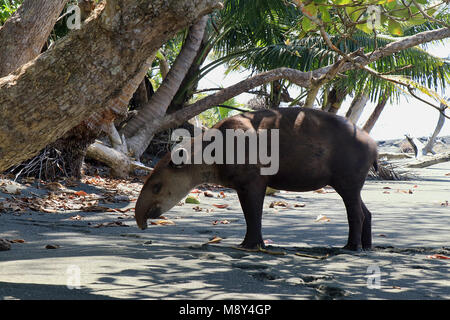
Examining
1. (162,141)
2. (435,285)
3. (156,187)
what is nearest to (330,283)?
(435,285)

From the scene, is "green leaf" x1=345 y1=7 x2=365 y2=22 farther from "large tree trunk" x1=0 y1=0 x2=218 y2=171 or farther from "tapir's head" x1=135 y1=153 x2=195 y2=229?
"tapir's head" x1=135 y1=153 x2=195 y2=229

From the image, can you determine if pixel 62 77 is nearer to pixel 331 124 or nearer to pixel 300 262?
pixel 300 262

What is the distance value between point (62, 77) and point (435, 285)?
245cm

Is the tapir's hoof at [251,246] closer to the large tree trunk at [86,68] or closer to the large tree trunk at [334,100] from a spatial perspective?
the large tree trunk at [86,68]

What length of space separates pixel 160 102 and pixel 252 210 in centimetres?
875

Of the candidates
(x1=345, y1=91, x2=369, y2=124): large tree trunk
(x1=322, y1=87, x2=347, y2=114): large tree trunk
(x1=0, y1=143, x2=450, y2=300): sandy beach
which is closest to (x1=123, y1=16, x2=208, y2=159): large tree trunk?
(x1=0, y1=143, x2=450, y2=300): sandy beach

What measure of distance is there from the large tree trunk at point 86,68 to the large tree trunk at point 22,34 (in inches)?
186

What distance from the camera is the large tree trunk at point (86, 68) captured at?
2.89 meters

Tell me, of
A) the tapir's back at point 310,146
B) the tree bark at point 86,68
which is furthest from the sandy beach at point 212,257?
the tree bark at point 86,68

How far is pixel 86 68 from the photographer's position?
117 inches

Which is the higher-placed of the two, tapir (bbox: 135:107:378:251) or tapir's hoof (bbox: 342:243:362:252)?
tapir (bbox: 135:107:378:251)

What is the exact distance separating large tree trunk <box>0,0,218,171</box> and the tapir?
1.83 metres

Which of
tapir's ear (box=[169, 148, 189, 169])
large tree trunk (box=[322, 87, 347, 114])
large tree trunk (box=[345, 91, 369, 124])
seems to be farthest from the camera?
large tree trunk (box=[345, 91, 369, 124])

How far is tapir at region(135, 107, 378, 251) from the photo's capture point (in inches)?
183
